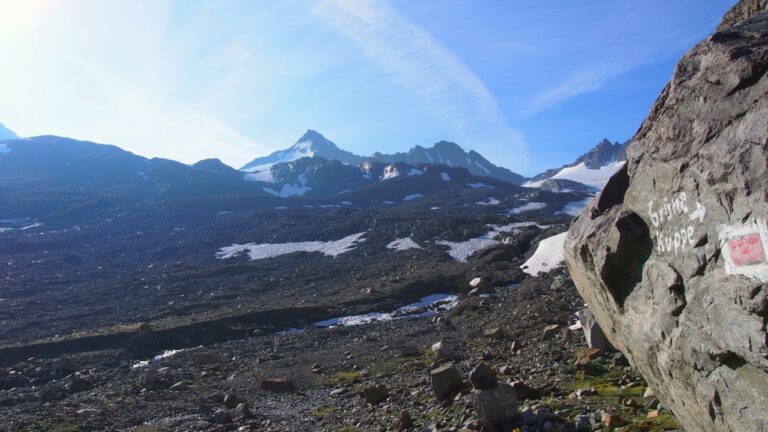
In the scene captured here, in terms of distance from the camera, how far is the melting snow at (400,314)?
186 feet

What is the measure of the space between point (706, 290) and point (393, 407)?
1506cm

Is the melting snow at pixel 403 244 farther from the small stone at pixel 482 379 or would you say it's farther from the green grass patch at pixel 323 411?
the small stone at pixel 482 379

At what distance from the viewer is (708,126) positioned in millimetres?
9055

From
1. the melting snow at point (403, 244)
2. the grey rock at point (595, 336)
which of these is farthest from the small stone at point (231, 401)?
the melting snow at point (403, 244)

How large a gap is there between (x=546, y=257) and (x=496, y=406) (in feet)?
192

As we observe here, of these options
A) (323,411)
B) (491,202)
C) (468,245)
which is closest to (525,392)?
(323,411)

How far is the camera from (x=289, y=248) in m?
118

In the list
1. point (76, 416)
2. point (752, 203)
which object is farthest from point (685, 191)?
point (76, 416)

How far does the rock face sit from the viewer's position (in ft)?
24.7

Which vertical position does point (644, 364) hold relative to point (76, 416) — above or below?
above

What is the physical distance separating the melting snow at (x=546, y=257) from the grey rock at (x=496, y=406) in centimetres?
5110

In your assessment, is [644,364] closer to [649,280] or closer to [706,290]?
[649,280]

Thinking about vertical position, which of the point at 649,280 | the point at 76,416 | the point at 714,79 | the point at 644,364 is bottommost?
the point at 76,416

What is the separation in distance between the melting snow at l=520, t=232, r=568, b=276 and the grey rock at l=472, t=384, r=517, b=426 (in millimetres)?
51097
